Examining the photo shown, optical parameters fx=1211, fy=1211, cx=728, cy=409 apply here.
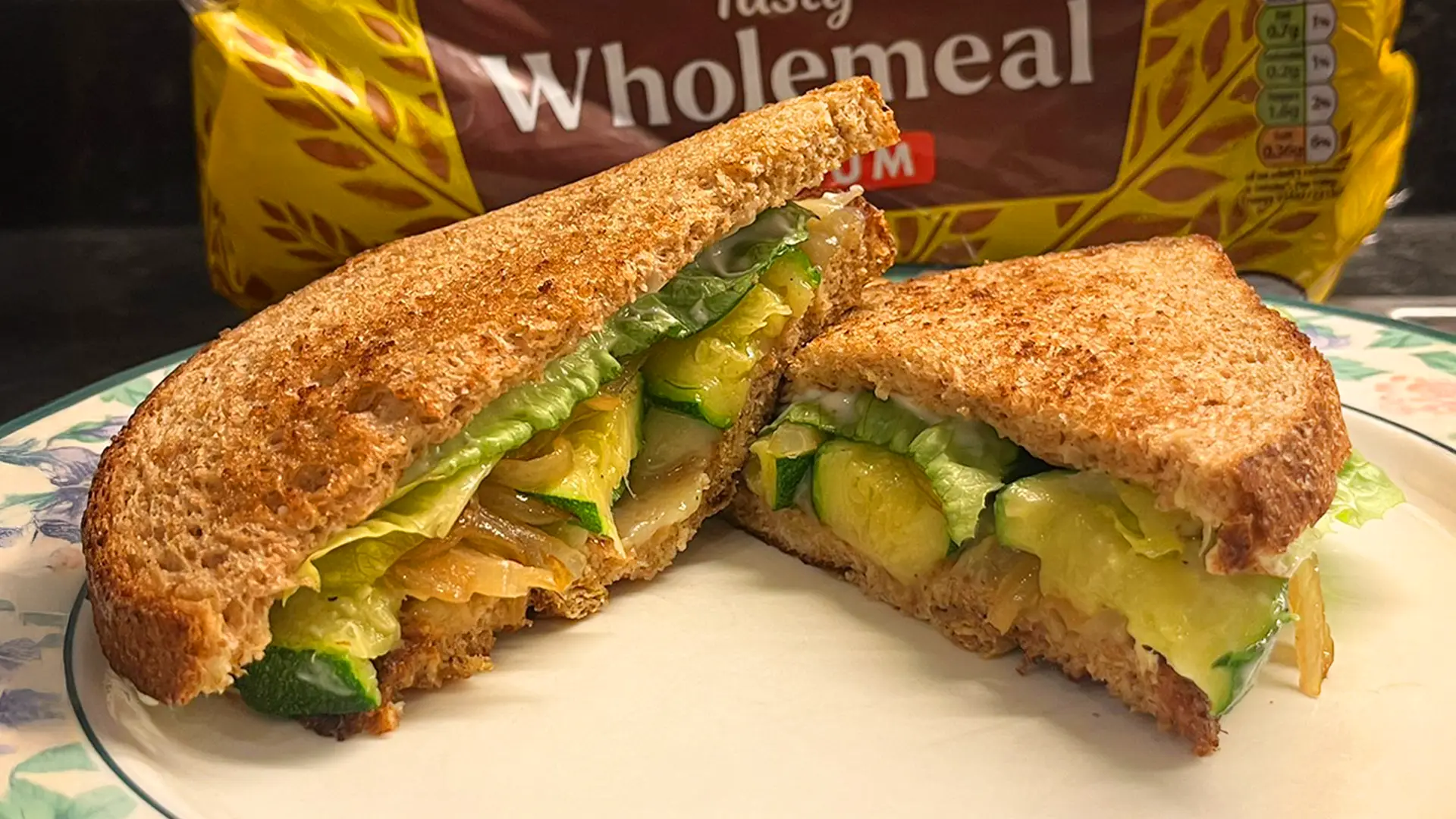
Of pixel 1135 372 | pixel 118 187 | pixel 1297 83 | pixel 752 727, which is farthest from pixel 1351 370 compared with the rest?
pixel 118 187

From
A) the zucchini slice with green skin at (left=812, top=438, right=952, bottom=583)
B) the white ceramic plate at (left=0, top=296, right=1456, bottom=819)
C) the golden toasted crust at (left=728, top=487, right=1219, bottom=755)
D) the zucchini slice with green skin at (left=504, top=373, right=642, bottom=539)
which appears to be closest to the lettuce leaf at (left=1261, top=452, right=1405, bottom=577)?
the white ceramic plate at (left=0, top=296, right=1456, bottom=819)

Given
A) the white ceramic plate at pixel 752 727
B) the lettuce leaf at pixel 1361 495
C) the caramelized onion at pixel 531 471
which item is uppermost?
the caramelized onion at pixel 531 471

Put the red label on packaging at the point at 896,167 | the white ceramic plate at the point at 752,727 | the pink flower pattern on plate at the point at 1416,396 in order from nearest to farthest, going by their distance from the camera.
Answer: the white ceramic plate at the point at 752,727 < the pink flower pattern on plate at the point at 1416,396 < the red label on packaging at the point at 896,167

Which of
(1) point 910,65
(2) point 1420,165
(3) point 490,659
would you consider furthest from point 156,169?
(2) point 1420,165

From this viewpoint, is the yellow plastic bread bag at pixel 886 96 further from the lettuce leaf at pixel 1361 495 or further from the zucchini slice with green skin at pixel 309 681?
the zucchini slice with green skin at pixel 309 681

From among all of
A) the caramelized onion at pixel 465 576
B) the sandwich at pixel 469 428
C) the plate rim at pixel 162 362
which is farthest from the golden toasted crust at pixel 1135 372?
the caramelized onion at pixel 465 576

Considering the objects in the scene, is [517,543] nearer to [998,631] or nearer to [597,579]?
[597,579]

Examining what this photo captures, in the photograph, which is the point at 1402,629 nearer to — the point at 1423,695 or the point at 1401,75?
the point at 1423,695
